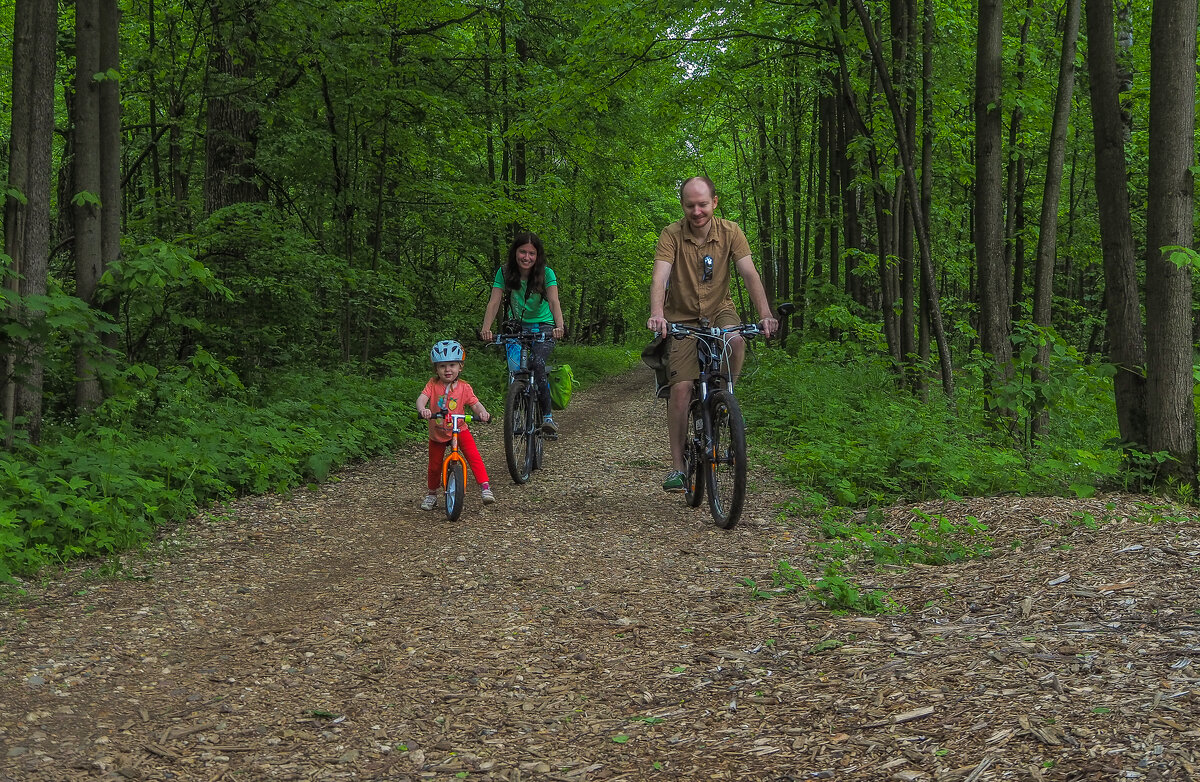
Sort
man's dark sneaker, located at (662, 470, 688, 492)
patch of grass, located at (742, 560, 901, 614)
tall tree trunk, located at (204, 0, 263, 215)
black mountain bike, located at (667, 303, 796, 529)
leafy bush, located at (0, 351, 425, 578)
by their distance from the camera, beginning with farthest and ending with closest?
tall tree trunk, located at (204, 0, 263, 215), man's dark sneaker, located at (662, 470, 688, 492), black mountain bike, located at (667, 303, 796, 529), leafy bush, located at (0, 351, 425, 578), patch of grass, located at (742, 560, 901, 614)

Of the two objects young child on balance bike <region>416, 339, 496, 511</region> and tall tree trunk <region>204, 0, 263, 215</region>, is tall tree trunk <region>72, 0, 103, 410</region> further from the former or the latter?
young child on balance bike <region>416, 339, 496, 511</region>

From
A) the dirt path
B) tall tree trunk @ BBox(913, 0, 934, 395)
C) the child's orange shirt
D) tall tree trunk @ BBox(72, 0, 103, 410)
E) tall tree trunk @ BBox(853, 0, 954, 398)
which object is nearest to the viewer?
the dirt path

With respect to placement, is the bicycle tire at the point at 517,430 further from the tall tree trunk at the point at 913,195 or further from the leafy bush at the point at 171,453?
the tall tree trunk at the point at 913,195

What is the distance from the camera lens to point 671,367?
21.4ft

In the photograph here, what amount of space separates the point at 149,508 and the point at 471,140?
A: 36.6ft

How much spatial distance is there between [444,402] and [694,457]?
200 cm

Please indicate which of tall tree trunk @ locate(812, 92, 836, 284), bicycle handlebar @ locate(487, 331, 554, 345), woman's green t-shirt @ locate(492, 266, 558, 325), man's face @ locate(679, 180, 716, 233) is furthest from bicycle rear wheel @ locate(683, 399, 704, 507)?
tall tree trunk @ locate(812, 92, 836, 284)

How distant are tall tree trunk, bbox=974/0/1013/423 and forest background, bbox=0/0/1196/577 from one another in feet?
0.10

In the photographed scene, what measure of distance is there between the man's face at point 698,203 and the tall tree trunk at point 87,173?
5.22 m

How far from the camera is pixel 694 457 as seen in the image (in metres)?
6.66

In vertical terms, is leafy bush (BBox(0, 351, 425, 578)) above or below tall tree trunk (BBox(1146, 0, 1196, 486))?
below

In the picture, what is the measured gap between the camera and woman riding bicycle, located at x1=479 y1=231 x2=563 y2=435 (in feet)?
28.3

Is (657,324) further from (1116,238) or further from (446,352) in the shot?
(1116,238)

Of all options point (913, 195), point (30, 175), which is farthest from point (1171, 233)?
point (30, 175)
